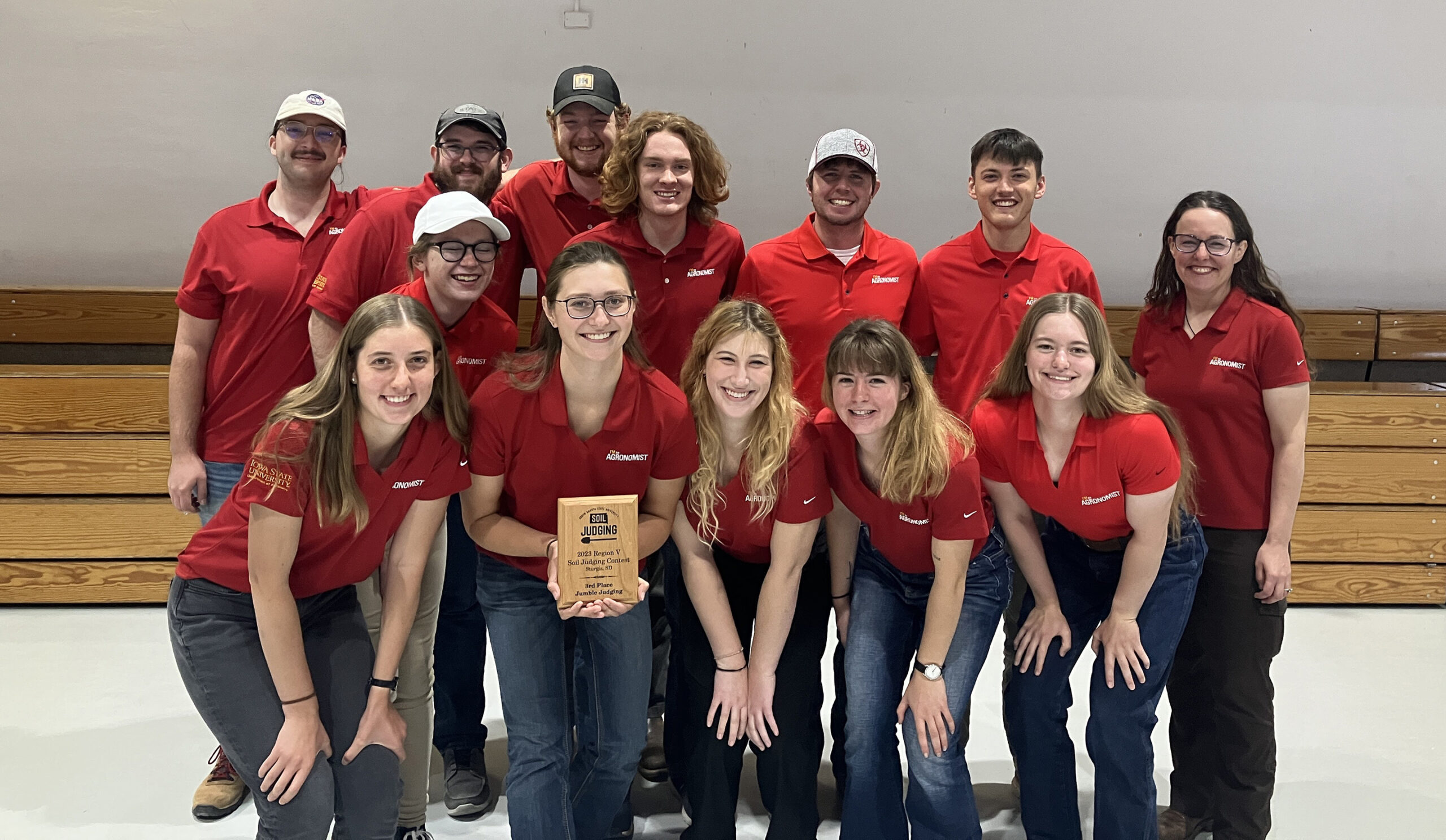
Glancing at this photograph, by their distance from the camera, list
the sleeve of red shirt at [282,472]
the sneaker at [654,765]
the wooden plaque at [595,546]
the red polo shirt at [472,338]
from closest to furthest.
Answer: the sleeve of red shirt at [282,472] → the wooden plaque at [595,546] → the red polo shirt at [472,338] → the sneaker at [654,765]

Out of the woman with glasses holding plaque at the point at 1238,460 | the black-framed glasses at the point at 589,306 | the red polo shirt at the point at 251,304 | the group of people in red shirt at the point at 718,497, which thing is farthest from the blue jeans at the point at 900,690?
the red polo shirt at the point at 251,304

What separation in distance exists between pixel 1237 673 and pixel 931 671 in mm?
824

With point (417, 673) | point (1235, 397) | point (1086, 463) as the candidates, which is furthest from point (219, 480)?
point (1235, 397)

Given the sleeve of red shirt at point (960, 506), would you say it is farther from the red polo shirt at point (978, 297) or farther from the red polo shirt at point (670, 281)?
the red polo shirt at point (670, 281)

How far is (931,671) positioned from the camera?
2.10 m

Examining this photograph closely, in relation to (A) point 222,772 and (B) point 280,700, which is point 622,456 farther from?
(A) point 222,772

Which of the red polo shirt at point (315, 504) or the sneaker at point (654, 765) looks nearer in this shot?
the red polo shirt at point (315, 504)

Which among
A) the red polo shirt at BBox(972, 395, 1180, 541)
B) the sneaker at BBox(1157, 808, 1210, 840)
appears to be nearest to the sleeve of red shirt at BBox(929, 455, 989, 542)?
the red polo shirt at BBox(972, 395, 1180, 541)

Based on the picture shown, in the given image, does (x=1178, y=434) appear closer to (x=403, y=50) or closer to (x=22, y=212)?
(x=403, y=50)

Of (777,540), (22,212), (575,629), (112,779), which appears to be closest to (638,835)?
(575,629)

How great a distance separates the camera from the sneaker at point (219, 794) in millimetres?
2541

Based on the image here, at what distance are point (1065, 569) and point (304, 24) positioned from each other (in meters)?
4.21

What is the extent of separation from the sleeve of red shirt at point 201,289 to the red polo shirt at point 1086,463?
2019mm

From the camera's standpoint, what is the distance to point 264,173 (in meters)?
4.66
